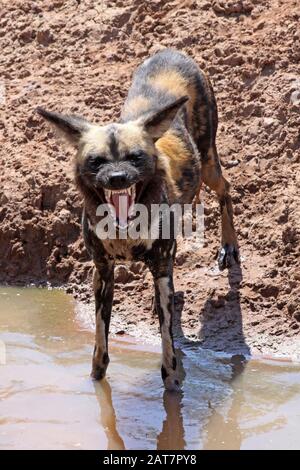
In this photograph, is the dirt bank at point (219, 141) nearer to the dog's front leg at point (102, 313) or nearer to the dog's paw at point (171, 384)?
the dog's paw at point (171, 384)

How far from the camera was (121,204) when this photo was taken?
18.6 feet

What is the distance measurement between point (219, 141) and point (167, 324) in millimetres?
2646

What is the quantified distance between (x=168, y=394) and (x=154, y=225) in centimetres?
106

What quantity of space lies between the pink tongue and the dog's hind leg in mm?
1922

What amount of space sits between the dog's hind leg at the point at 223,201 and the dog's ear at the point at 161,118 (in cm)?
158

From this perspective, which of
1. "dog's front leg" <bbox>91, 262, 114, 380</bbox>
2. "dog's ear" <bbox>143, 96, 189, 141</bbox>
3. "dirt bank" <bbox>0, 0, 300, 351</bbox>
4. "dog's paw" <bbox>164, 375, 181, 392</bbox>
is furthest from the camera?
"dirt bank" <bbox>0, 0, 300, 351</bbox>

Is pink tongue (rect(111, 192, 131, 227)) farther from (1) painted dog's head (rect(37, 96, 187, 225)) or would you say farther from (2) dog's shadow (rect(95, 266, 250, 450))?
(2) dog's shadow (rect(95, 266, 250, 450))

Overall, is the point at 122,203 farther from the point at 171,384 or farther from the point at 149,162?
the point at 171,384

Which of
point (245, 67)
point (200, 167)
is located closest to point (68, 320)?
point (200, 167)

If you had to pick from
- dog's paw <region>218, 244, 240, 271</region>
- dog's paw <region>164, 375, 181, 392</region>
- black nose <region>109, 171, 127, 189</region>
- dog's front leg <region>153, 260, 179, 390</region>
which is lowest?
dog's paw <region>164, 375, 181, 392</region>

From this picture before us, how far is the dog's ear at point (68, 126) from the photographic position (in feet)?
19.2

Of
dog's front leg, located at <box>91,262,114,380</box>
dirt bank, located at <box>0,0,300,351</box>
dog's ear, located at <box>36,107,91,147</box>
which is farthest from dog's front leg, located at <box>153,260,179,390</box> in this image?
dog's ear, located at <box>36,107,91,147</box>

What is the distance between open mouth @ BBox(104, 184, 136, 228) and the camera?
5664 millimetres

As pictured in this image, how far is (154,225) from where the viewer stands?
19.8 ft
